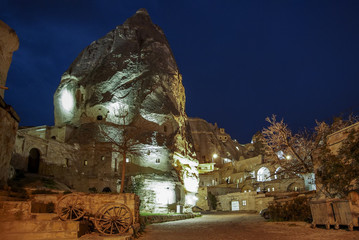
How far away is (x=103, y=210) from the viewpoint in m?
11.3

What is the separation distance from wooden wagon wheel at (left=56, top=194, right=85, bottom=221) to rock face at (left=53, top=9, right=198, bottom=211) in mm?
17841

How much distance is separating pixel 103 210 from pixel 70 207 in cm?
135

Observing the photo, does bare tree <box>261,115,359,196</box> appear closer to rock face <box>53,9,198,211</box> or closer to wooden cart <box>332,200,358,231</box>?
wooden cart <box>332,200,358,231</box>

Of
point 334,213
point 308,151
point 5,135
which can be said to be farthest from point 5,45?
point 308,151

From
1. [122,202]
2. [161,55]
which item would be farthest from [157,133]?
[122,202]

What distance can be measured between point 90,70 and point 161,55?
38.7ft

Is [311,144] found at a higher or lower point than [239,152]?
lower

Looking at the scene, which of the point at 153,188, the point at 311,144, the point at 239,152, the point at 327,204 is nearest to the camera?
the point at 327,204

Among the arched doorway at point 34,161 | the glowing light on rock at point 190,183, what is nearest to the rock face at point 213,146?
the glowing light on rock at point 190,183

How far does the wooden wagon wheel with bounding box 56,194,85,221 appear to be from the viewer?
10.6 meters

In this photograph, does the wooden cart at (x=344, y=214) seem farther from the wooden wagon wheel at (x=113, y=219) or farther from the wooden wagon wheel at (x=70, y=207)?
the wooden wagon wheel at (x=70, y=207)

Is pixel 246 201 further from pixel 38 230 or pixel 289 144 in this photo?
pixel 38 230

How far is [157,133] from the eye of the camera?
118ft

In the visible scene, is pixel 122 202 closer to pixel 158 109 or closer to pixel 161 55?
pixel 158 109
